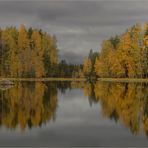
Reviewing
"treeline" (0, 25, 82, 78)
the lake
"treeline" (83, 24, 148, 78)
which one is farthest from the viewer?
"treeline" (0, 25, 82, 78)

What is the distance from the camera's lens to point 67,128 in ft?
60.5

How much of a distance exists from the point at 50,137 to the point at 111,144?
100 inches

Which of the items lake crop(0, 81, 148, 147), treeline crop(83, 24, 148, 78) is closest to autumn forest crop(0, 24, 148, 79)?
treeline crop(83, 24, 148, 78)

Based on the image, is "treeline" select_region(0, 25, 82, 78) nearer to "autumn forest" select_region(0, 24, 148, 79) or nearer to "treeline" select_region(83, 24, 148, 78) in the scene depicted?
"autumn forest" select_region(0, 24, 148, 79)

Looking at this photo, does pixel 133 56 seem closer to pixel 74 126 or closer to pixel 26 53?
pixel 26 53

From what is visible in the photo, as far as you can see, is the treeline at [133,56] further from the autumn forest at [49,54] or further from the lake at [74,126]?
the lake at [74,126]

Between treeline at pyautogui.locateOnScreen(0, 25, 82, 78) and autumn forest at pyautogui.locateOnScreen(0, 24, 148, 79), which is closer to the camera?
autumn forest at pyautogui.locateOnScreen(0, 24, 148, 79)

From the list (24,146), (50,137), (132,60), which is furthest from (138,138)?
(132,60)

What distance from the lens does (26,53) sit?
89.8 meters

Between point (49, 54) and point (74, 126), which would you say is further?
point (49, 54)

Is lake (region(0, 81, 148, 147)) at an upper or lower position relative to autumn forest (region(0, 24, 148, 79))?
lower

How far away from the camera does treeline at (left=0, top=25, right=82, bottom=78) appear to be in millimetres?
85188

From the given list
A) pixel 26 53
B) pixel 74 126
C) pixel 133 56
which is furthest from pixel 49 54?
pixel 74 126

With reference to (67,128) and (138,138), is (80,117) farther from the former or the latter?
(138,138)
